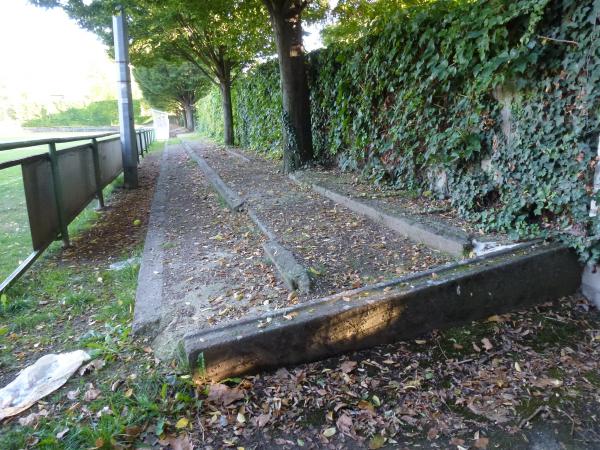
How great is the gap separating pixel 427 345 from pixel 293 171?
5638 mm

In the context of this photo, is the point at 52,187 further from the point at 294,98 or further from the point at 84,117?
the point at 84,117

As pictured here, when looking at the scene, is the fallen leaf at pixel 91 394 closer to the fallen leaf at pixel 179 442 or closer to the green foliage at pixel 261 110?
the fallen leaf at pixel 179 442

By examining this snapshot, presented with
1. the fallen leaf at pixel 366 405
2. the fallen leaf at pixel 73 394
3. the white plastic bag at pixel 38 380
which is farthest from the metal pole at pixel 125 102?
Answer: the fallen leaf at pixel 366 405

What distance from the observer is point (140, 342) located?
2.76 m

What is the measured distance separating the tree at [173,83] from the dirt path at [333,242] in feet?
84.2

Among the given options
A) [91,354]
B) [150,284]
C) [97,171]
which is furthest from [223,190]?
[91,354]

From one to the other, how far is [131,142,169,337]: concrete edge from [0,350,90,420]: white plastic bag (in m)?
0.42

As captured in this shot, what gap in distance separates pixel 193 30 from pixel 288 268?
48.3ft

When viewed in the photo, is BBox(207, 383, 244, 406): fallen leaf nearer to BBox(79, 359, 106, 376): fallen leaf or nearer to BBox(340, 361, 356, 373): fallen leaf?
BBox(340, 361, 356, 373): fallen leaf

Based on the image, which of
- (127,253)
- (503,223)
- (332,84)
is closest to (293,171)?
(332,84)

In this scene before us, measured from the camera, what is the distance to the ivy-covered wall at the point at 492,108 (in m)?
3.15

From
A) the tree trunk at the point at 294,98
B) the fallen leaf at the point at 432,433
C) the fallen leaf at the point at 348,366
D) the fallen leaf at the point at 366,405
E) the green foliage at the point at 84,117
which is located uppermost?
the green foliage at the point at 84,117

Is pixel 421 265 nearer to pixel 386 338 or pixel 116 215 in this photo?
pixel 386 338

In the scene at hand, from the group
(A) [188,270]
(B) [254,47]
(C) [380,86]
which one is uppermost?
(B) [254,47]
